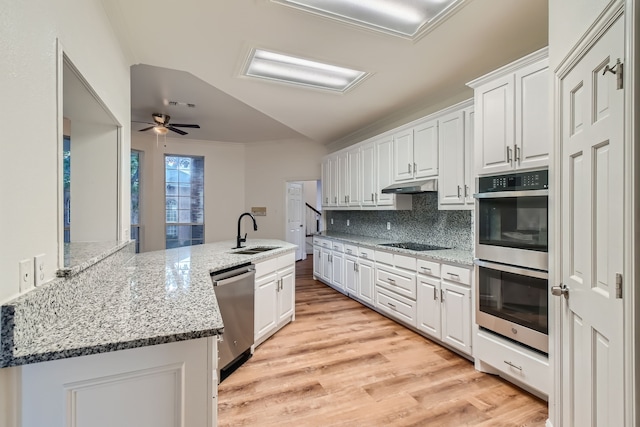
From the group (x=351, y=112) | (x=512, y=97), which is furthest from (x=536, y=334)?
(x=351, y=112)

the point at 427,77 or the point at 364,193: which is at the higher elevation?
the point at 427,77

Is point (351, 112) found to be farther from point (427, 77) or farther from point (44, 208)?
point (44, 208)

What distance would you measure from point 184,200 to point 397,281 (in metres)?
5.14

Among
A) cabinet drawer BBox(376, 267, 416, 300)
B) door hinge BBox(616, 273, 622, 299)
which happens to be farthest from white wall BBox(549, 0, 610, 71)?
cabinet drawer BBox(376, 267, 416, 300)

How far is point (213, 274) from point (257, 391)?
35.3 inches

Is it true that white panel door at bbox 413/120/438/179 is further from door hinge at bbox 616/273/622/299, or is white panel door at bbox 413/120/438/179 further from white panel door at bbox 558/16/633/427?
door hinge at bbox 616/273/622/299

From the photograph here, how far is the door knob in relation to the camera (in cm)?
155

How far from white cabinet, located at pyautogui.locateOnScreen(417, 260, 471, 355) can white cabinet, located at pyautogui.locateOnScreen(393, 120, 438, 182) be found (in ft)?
3.54

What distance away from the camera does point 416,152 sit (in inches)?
142

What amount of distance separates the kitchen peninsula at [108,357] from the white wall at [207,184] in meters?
5.58

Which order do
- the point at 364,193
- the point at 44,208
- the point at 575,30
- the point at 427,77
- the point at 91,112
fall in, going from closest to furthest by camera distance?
the point at 44,208
the point at 575,30
the point at 91,112
the point at 427,77
the point at 364,193

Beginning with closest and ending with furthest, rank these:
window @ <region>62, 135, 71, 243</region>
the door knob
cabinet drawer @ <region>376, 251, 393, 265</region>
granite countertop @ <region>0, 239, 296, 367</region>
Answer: granite countertop @ <region>0, 239, 296, 367</region> < the door knob < window @ <region>62, 135, 71, 243</region> < cabinet drawer @ <region>376, 251, 393, 265</region>

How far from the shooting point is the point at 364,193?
4.70 metres

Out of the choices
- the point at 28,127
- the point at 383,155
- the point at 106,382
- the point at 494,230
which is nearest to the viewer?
the point at 106,382
